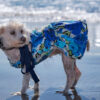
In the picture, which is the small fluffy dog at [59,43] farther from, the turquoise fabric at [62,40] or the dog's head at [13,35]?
the dog's head at [13,35]

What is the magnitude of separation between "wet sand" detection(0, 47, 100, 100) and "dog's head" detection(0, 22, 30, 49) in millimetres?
796

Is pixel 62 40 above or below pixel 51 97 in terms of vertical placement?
above

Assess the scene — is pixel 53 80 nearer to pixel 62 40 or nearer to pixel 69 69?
pixel 69 69

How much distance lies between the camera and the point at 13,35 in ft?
18.2

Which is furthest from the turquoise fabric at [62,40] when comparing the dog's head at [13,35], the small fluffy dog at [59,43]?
the dog's head at [13,35]

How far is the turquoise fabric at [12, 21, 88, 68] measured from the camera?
581 cm

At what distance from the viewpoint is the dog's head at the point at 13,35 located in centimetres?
551

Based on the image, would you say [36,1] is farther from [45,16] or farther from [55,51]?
[55,51]

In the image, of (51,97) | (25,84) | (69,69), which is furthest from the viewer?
(69,69)

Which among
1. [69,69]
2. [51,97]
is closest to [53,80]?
[69,69]

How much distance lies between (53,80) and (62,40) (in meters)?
0.85

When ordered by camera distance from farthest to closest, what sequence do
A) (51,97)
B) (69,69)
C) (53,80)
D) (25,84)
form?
(53,80)
(69,69)
(25,84)
(51,97)

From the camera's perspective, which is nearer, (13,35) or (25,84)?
(13,35)

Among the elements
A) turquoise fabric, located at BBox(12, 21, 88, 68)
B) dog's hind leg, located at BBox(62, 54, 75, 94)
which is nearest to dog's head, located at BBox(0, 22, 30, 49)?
turquoise fabric, located at BBox(12, 21, 88, 68)
